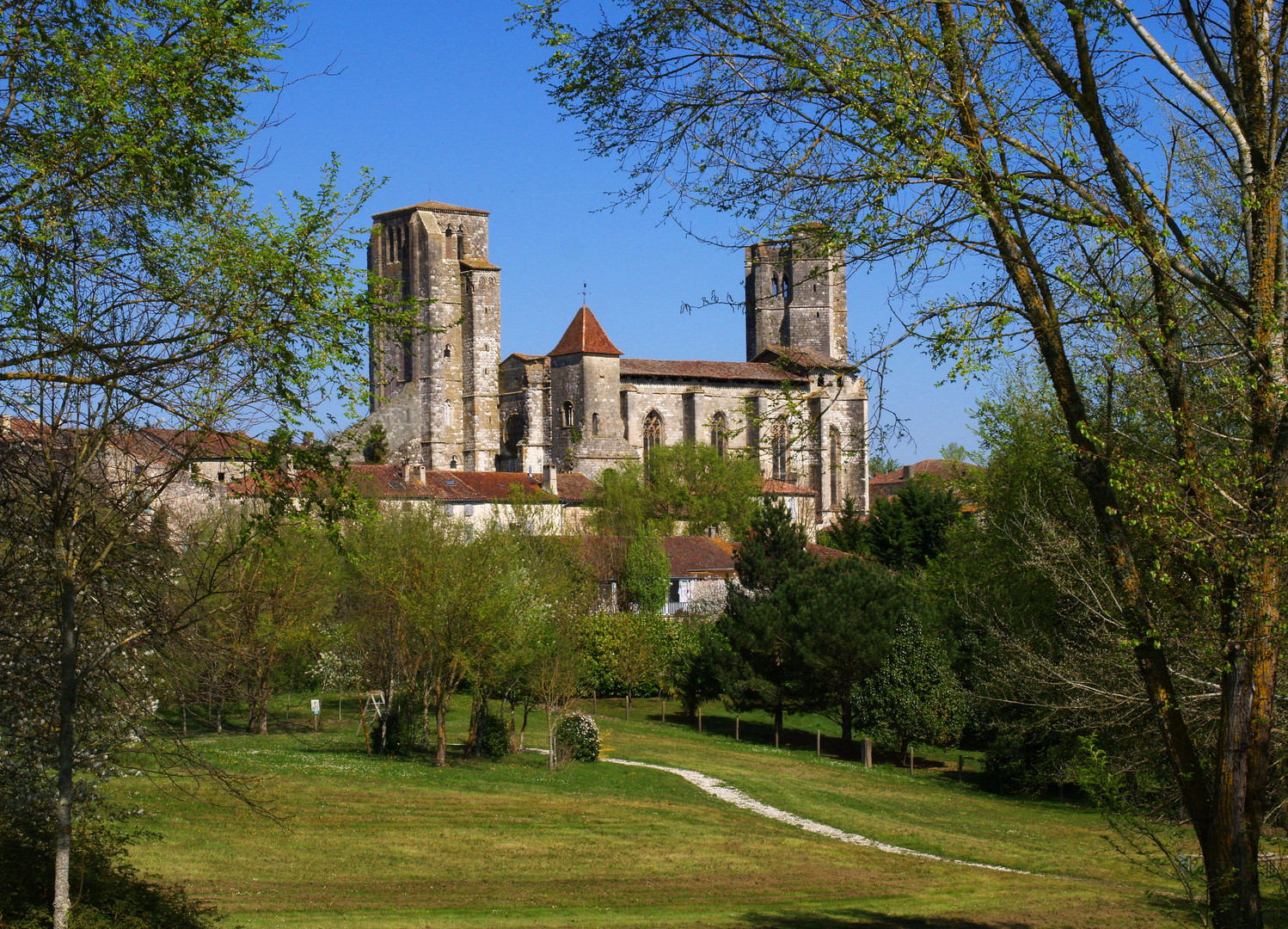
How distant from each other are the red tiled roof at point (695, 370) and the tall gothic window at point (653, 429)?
7.78 feet

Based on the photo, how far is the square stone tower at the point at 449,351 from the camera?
68750 mm

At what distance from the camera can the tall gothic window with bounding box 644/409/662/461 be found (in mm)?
72812

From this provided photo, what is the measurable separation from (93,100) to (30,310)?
1247 millimetres

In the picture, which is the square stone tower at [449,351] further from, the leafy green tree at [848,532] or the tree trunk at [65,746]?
the tree trunk at [65,746]

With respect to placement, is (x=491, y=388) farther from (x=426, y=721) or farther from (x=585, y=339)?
(x=426, y=721)

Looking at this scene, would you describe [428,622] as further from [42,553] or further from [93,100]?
[93,100]

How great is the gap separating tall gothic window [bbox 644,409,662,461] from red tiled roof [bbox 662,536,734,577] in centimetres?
1918

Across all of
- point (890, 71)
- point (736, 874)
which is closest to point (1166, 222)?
point (890, 71)

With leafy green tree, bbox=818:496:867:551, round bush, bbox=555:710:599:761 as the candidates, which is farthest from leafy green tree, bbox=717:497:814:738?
leafy green tree, bbox=818:496:867:551

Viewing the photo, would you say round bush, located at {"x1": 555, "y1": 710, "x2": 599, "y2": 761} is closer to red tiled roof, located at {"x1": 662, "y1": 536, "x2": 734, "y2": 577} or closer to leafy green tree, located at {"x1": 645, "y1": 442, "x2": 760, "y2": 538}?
red tiled roof, located at {"x1": 662, "y1": 536, "x2": 734, "y2": 577}

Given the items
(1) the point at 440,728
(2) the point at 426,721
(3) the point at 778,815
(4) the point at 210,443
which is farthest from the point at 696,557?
(4) the point at 210,443

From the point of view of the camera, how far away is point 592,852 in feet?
55.8

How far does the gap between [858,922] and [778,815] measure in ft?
31.6

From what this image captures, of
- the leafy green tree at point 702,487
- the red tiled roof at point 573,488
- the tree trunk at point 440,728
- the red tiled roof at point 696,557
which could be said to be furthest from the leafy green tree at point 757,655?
the leafy green tree at point 702,487
